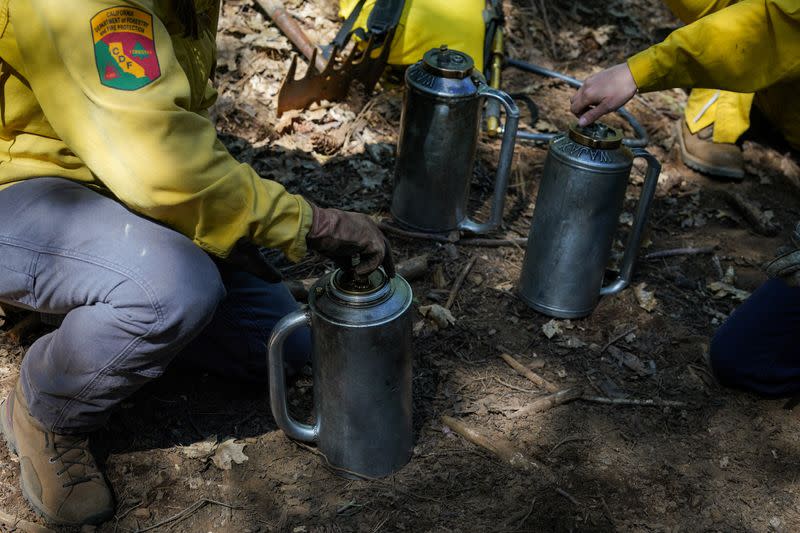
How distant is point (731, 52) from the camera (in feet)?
10.1

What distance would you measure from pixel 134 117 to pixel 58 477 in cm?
116

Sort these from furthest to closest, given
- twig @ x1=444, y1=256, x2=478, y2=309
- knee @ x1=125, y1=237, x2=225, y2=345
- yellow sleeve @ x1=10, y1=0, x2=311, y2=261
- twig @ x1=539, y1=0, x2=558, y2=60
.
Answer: twig @ x1=539, y1=0, x2=558, y2=60, twig @ x1=444, y1=256, x2=478, y2=309, knee @ x1=125, y1=237, x2=225, y2=345, yellow sleeve @ x1=10, y1=0, x2=311, y2=261

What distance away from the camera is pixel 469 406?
302 cm

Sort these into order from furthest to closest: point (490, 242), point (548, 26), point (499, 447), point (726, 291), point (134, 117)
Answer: point (548, 26) < point (490, 242) < point (726, 291) < point (499, 447) < point (134, 117)

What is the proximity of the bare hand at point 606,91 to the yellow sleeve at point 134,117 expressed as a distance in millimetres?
1489

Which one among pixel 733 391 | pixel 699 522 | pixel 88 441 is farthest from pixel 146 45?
pixel 733 391

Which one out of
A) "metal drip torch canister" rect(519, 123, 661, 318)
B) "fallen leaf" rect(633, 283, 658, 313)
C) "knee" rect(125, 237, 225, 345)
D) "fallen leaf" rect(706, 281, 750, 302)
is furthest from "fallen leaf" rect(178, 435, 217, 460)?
"fallen leaf" rect(706, 281, 750, 302)

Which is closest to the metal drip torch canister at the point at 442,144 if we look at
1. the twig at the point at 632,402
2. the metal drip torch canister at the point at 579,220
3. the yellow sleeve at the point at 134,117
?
the metal drip torch canister at the point at 579,220

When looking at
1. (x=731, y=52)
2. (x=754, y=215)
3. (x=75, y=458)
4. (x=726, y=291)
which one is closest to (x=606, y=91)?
(x=731, y=52)

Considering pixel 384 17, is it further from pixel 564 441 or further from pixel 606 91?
pixel 564 441

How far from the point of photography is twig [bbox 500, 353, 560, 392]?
10.3ft

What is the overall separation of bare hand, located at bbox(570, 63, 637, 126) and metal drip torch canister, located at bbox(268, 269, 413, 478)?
1195mm

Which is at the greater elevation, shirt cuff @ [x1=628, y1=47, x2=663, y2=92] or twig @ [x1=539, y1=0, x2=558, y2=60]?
shirt cuff @ [x1=628, y1=47, x2=663, y2=92]

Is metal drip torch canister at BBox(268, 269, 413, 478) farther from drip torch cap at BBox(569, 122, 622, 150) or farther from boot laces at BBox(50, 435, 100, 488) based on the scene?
drip torch cap at BBox(569, 122, 622, 150)
